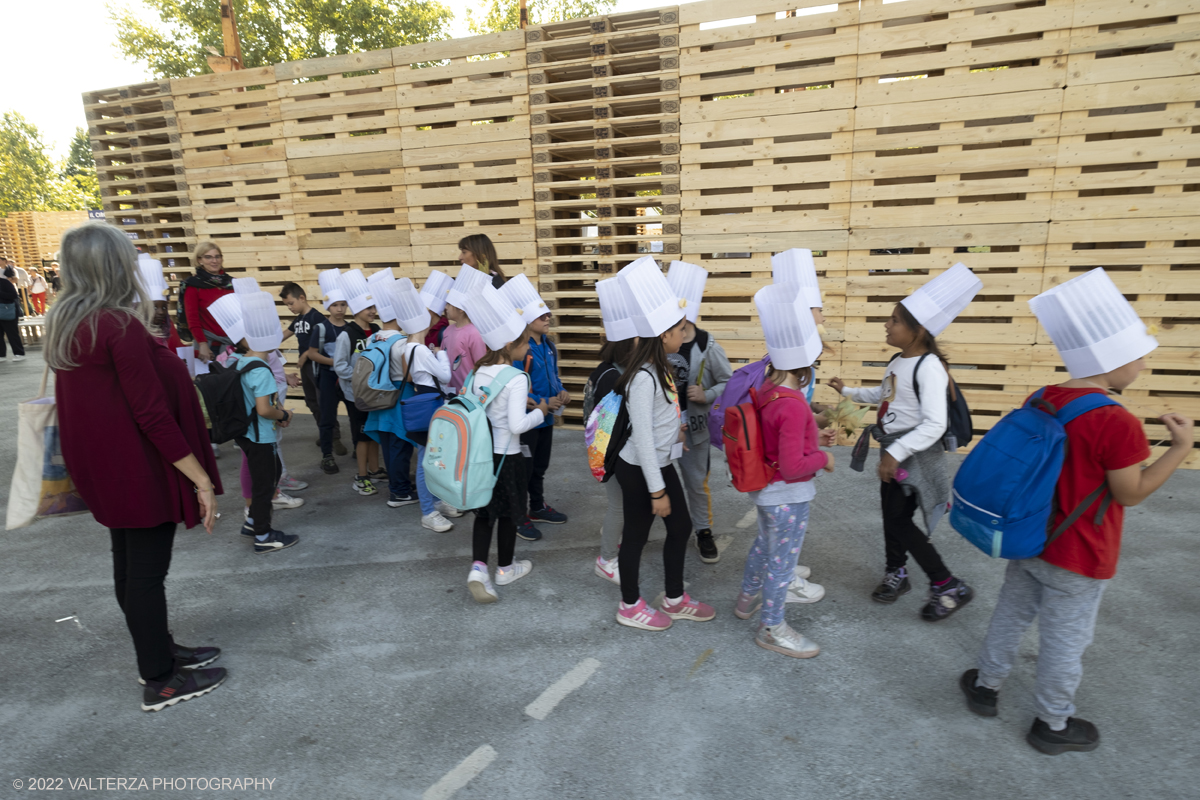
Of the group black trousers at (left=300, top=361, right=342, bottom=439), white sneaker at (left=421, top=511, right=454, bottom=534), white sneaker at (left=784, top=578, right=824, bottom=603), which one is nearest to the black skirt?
white sneaker at (left=421, top=511, right=454, bottom=534)

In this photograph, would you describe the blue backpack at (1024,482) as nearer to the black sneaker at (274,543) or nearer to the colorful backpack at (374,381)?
the colorful backpack at (374,381)

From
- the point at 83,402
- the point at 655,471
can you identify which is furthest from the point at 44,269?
the point at 655,471

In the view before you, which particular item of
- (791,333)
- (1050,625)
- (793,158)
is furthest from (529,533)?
(793,158)

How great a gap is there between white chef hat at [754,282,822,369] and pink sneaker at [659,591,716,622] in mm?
1514

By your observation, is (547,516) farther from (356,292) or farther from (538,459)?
(356,292)

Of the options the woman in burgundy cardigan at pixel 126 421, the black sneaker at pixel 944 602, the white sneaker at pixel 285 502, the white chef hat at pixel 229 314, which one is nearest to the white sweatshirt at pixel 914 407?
the black sneaker at pixel 944 602

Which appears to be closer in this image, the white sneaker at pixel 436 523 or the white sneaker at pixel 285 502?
the white sneaker at pixel 436 523

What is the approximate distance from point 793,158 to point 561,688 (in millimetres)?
5623

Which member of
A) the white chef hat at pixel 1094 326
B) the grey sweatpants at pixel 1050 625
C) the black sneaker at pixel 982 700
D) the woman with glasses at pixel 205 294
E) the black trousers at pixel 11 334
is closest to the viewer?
the white chef hat at pixel 1094 326

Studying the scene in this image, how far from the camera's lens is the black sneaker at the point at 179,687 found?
3.09m

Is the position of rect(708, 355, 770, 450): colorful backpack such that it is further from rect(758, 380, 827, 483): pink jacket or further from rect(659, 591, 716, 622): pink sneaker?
rect(659, 591, 716, 622): pink sneaker

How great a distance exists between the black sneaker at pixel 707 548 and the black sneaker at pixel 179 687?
9.58ft

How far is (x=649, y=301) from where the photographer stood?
3.27 meters

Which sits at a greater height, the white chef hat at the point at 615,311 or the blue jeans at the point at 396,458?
the white chef hat at the point at 615,311
